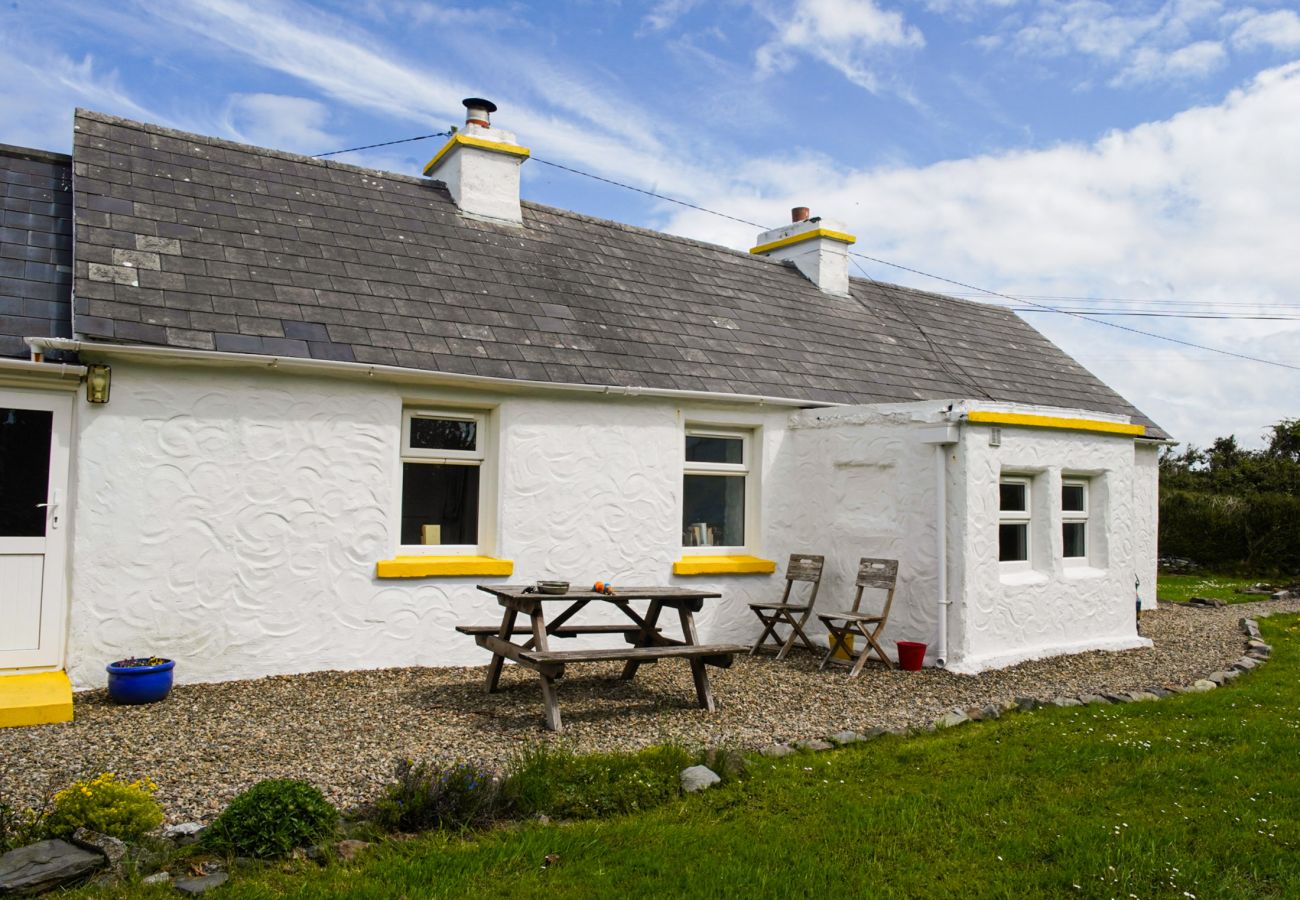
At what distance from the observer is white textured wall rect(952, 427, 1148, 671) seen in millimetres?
10273

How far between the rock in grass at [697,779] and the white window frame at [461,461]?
15.2ft

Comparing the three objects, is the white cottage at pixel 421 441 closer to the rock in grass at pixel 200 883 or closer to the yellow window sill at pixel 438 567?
the yellow window sill at pixel 438 567

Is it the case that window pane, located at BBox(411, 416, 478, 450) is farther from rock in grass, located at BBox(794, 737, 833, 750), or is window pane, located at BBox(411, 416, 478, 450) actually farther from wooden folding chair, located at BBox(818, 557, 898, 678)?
rock in grass, located at BBox(794, 737, 833, 750)

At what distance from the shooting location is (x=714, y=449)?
11.8 m

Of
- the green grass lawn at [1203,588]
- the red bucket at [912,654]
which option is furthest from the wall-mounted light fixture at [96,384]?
the green grass lawn at [1203,588]

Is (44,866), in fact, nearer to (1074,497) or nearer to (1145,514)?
(1074,497)

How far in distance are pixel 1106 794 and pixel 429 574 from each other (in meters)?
6.05

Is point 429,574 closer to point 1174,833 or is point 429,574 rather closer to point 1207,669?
point 1174,833

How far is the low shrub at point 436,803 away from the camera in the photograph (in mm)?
5113

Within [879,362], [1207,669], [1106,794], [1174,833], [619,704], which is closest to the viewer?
[1174,833]

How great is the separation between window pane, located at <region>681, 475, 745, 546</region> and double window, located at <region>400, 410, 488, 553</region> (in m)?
2.54

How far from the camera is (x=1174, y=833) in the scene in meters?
5.16

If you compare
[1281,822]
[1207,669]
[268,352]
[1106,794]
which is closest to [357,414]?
[268,352]

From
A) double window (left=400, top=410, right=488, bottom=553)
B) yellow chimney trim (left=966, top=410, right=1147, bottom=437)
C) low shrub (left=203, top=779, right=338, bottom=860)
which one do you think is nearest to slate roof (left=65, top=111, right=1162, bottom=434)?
double window (left=400, top=410, right=488, bottom=553)
